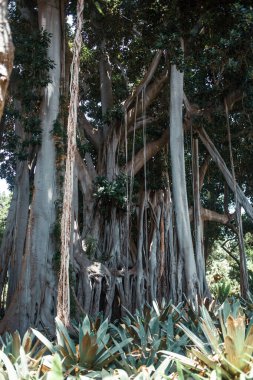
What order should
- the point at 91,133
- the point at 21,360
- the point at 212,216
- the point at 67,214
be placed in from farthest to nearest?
the point at 212,216
the point at 91,133
the point at 67,214
the point at 21,360

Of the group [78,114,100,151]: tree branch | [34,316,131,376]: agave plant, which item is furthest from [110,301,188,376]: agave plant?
[78,114,100,151]: tree branch

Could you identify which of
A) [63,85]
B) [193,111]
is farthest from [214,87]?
[63,85]

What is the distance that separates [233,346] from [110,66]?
8.16 m

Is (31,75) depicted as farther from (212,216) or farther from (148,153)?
(212,216)

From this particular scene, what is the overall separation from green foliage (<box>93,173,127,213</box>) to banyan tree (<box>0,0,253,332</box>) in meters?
0.02

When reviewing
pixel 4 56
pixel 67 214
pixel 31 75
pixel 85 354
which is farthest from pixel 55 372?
pixel 31 75

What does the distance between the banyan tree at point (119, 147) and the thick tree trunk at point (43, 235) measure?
16 millimetres

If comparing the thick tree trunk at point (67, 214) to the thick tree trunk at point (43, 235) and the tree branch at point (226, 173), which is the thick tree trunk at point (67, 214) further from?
the tree branch at point (226, 173)

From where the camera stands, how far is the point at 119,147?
8.66 meters

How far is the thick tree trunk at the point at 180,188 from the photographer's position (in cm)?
681

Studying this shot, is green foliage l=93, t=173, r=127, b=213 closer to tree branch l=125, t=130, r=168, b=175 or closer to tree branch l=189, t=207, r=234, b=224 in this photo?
tree branch l=125, t=130, r=168, b=175

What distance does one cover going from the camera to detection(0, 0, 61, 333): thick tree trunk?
5961mm

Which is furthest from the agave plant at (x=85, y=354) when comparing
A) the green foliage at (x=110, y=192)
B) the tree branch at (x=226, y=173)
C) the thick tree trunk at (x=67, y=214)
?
the tree branch at (x=226, y=173)

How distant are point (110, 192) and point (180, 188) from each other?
1.32m
